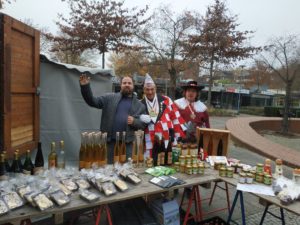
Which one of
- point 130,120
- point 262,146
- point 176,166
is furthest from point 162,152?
point 262,146

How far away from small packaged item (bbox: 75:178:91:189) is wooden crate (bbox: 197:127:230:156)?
5.78 feet

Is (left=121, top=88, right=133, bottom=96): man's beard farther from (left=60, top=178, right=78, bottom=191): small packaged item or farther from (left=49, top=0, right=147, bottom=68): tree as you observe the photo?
(left=49, top=0, right=147, bottom=68): tree

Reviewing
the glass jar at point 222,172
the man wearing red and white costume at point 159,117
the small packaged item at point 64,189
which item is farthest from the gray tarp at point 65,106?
the glass jar at point 222,172

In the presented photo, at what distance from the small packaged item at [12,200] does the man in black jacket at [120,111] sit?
1.50m

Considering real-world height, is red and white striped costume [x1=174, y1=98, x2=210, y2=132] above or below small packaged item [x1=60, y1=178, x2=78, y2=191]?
above

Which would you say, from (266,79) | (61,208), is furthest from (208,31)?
(266,79)

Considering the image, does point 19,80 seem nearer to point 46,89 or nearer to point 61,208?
point 46,89

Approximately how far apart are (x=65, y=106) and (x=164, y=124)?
5.79ft

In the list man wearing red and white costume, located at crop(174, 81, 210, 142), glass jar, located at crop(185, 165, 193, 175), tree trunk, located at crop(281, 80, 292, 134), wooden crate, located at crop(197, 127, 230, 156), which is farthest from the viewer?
tree trunk, located at crop(281, 80, 292, 134)

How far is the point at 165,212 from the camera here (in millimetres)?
2893

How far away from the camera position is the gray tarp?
4195 mm

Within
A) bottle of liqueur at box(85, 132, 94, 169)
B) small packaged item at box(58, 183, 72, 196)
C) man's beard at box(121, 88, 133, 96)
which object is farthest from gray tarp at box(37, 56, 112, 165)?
small packaged item at box(58, 183, 72, 196)

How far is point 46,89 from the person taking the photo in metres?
4.17

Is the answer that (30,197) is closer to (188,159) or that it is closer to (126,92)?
(188,159)
